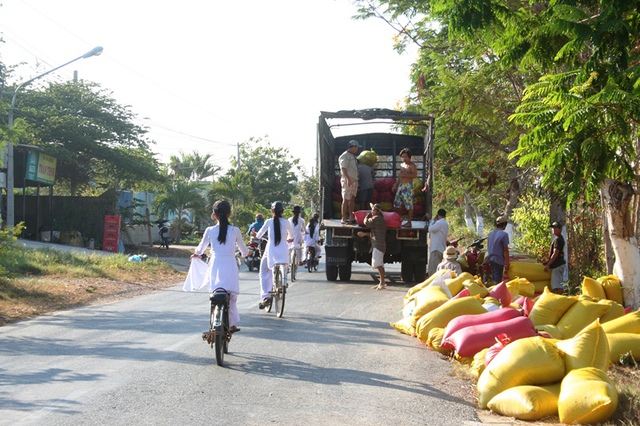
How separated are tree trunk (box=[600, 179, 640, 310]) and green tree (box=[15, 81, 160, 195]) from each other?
85.4 feet

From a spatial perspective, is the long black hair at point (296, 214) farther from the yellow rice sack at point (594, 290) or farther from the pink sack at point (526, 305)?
the yellow rice sack at point (594, 290)

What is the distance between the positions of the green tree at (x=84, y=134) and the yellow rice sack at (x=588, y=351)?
2837 centimetres

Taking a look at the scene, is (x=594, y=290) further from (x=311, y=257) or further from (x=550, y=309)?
(x=311, y=257)

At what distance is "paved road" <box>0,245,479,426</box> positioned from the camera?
5984 mm

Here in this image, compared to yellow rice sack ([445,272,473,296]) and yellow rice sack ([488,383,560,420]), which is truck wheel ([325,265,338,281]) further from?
yellow rice sack ([488,383,560,420])

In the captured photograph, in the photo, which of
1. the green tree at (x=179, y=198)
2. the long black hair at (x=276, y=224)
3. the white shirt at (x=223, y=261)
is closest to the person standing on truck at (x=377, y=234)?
the long black hair at (x=276, y=224)

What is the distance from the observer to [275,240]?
11.4 metres

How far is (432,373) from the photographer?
7.89 metres

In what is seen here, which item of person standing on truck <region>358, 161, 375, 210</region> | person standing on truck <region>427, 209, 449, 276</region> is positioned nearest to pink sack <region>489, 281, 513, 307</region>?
A: person standing on truck <region>427, 209, 449, 276</region>

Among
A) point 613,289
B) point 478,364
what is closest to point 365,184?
point 613,289

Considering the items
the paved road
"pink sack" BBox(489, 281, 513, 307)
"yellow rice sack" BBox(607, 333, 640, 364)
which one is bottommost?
the paved road

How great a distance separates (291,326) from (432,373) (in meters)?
3.40

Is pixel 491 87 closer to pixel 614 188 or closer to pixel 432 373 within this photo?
pixel 614 188

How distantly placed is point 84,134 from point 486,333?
92.3 feet
